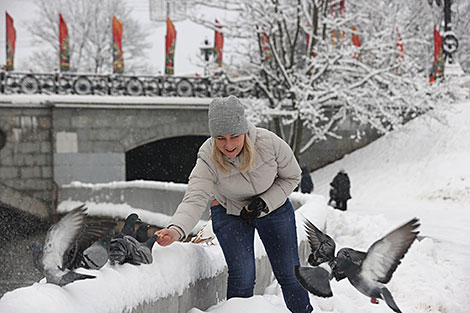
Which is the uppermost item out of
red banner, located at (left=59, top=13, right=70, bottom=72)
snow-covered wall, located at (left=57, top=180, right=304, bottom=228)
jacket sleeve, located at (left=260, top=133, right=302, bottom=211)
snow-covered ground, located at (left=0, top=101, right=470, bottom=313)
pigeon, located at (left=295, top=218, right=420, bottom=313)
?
red banner, located at (left=59, top=13, right=70, bottom=72)

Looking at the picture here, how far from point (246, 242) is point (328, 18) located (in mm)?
18596

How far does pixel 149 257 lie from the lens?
10.0 feet

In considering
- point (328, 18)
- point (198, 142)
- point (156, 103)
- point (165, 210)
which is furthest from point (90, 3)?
point (165, 210)

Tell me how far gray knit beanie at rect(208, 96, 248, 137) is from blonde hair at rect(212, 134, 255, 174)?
92 mm

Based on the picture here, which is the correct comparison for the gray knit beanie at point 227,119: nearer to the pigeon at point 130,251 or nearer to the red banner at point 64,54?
the pigeon at point 130,251

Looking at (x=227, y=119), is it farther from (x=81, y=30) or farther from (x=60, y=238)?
(x=81, y=30)

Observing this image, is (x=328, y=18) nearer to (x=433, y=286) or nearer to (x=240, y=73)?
(x=240, y=73)

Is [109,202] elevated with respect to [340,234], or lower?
lower

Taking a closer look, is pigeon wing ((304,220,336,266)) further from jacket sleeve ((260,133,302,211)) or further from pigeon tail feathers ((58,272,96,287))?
pigeon tail feathers ((58,272,96,287))

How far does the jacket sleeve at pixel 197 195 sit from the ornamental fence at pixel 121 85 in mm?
18925

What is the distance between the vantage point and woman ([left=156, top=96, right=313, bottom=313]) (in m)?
3.44

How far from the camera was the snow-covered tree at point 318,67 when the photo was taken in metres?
20.3

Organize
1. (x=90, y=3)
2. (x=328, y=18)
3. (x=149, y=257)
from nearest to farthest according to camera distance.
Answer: (x=149, y=257), (x=328, y=18), (x=90, y=3)

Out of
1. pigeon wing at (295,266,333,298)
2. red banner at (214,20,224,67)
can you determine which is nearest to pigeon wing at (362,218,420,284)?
pigeon wing at (295,266,333,298)
